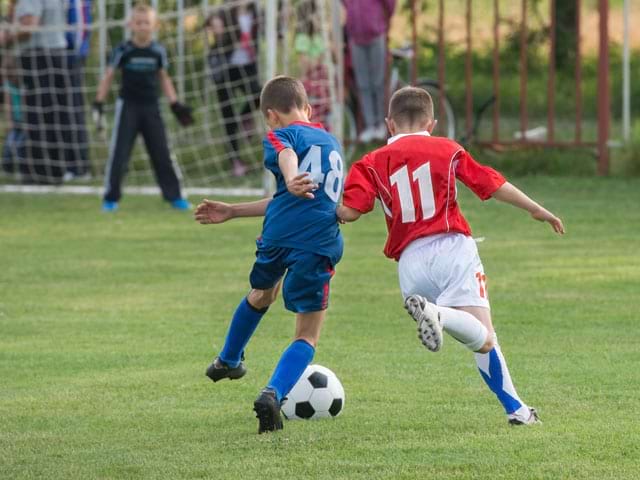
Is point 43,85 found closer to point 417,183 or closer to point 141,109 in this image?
point 141,109

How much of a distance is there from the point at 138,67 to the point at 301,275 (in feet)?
26.2

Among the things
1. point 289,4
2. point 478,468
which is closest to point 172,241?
point 289,4

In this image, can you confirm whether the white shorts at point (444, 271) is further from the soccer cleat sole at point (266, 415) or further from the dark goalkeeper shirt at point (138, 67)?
the dark goalkeeper shirt at point (138, 67)

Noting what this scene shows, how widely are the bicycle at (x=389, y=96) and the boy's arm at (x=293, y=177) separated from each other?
10558 mm

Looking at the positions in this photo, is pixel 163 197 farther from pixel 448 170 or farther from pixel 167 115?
pixel 448 170

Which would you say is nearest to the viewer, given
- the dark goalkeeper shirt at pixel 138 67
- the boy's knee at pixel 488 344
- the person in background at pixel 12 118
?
the boy's knee at pixel 488 344

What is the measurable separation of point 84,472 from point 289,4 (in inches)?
441

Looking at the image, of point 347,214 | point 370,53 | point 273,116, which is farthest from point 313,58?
point 347,214

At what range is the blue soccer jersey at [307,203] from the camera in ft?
19.0

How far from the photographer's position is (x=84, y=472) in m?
5.07

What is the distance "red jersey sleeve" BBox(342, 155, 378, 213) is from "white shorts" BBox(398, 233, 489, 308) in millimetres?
A: 241

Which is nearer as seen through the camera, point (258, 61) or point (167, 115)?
point (258, 61)

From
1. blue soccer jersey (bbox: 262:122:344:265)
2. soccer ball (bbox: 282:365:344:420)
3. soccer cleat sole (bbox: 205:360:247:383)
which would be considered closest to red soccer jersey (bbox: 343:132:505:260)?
blue soccer jersey (bbox: 262:122:344:265)

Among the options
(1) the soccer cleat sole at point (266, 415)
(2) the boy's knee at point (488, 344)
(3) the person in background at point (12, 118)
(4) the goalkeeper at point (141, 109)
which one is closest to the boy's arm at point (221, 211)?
(1) the soccer cleat sole at point (266, 415)
